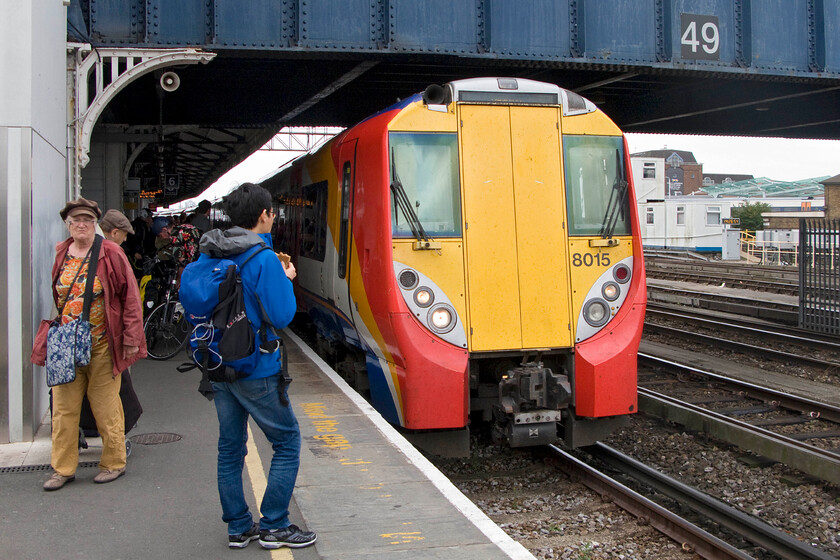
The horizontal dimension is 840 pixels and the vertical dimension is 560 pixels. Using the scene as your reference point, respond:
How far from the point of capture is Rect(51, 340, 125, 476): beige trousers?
5.26 meters

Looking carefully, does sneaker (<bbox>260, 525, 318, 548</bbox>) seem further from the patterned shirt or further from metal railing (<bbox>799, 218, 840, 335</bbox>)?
metal railing (<bbox>799, 218, 840, 335</bbox>)

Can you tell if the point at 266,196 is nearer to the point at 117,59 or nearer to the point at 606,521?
the point at 606,521

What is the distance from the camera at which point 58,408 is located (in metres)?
5.26

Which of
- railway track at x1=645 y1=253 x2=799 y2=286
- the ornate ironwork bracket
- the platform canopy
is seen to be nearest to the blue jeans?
the ornate ironwork bracket

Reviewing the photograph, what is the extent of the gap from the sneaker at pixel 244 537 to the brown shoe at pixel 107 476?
152 cm

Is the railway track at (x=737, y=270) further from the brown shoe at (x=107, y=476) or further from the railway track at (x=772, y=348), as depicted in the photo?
the brown shoe at (x=107, y=476)

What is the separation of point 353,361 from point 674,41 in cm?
629

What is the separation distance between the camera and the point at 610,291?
23.4ft

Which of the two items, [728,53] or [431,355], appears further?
[728,53]

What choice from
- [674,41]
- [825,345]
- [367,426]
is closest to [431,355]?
[367,426]

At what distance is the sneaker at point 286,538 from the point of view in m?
4.21

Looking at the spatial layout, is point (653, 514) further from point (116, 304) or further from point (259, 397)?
point (116, 304)

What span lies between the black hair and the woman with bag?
5.33 feet

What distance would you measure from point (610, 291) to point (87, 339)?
13.9ft
